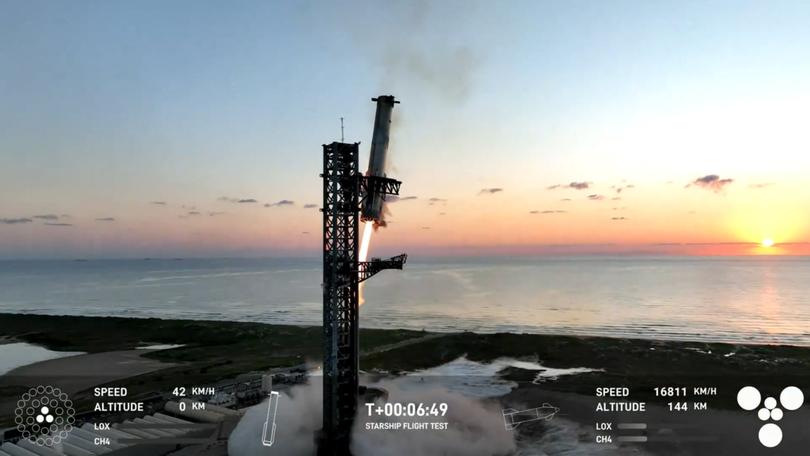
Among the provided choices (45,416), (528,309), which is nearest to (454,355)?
(45,416)

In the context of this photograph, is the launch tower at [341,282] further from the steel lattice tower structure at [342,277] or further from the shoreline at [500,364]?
the shoreline at [500,364]

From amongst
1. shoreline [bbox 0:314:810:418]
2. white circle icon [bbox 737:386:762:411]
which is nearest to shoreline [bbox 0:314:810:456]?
shoreline [bbox 0:314:810:418]

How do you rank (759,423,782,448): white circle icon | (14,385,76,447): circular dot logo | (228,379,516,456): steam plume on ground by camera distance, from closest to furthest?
(228,379,516,456): steam plume on ground < (759,423,782,448): white circle icon < (14,385,76,447): circular dot logo

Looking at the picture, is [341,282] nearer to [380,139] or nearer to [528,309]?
[380,139]

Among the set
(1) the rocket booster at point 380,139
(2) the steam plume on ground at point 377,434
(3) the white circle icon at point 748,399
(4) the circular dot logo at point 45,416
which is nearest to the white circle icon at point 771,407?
(3) the white circle icon at point 748,399

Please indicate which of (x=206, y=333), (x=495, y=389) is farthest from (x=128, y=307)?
(x=495, y=389)

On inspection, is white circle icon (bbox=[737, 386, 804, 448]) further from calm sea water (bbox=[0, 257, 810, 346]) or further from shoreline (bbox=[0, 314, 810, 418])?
calm sea water (bbox=[0, 257, 810, 346])

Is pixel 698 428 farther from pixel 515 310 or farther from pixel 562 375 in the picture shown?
pixel 515 310

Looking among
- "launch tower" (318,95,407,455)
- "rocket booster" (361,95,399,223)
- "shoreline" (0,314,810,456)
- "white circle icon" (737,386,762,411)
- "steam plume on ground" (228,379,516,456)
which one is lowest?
"shoreline" (0,314,810,456)
